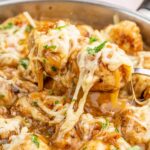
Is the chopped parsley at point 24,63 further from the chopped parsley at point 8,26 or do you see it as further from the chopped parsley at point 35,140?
the chopped parsley at point 35,140

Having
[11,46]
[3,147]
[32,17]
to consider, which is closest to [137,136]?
[3,147]

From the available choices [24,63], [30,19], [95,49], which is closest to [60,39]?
[95,49]

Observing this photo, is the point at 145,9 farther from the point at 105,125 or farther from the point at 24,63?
the point at 105,125

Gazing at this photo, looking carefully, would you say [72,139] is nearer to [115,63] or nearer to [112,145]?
[112,145]

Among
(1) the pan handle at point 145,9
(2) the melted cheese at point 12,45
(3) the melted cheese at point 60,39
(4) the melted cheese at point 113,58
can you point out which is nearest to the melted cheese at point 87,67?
(4) the melted cheese at point 113,58

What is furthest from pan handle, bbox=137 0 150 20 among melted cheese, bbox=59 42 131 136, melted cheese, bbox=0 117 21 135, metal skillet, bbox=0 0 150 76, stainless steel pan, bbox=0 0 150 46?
melted cheese, bbox=0 117 21 135

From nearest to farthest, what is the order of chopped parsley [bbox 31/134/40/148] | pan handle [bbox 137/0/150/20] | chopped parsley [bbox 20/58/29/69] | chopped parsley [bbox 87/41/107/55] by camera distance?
chopped parsley [bbox 31/134/40/148] → chopped parsley [bbox 87/41/107/55] → chopped parsley [bbox 20/58/29/69] → pan handle [bbox 137/0/150/20]

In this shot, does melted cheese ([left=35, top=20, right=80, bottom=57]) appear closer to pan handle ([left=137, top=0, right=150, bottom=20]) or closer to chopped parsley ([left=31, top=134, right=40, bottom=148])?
chopped parsley ([left=31, top=134, right=40, bottom=148])

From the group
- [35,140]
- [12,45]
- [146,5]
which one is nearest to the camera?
[35,140]
